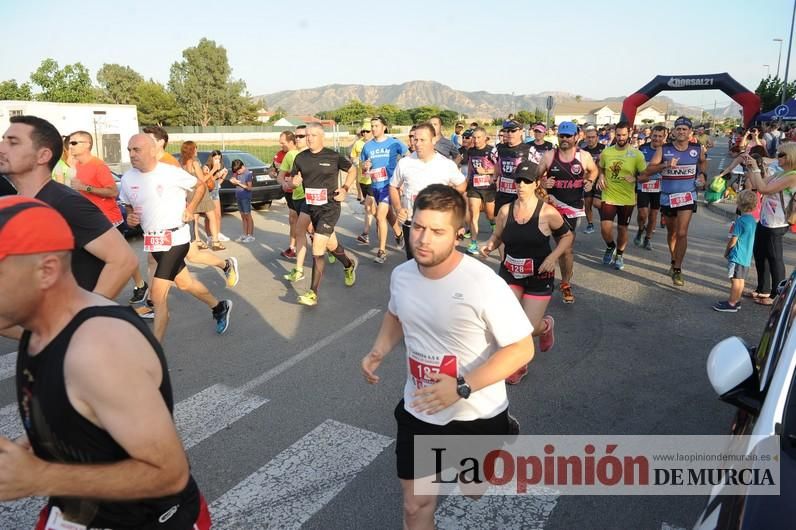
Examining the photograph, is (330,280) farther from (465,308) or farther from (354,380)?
(465,308)

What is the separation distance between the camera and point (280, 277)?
8594 mm

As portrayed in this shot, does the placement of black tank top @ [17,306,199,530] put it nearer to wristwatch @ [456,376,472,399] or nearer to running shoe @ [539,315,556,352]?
wristwatch @ [456,376,472,399]

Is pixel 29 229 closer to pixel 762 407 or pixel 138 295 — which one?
pixel 762 407

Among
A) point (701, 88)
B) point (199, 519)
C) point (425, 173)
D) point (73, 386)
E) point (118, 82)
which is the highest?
point (118, 82)

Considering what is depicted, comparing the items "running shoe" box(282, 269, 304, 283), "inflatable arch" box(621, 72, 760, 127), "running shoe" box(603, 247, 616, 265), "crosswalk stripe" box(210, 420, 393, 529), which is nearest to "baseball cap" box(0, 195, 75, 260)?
"crosswalk stripe" box(210, 420, 393, 529)

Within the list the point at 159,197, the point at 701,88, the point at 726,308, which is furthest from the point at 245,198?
the point at 701,88

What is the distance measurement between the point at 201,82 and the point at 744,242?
94342 mm

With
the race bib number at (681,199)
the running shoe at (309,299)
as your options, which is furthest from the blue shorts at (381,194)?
the race bib number at (681,199)

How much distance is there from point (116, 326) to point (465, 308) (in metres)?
1.35

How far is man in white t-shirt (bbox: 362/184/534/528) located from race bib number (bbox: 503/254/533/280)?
7.81ft

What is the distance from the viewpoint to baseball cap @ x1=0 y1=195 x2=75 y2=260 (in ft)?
4.70

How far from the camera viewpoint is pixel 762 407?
2.15 meters

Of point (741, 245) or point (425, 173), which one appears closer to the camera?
point (741, 245)

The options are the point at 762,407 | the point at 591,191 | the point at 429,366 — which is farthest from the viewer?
the point at 591,191
